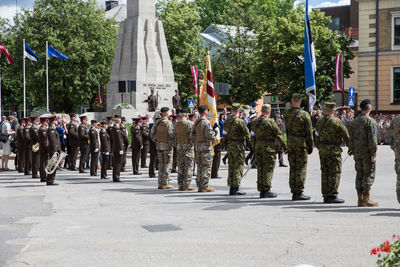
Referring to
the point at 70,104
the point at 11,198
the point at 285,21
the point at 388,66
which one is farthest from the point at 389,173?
the point at 70,104

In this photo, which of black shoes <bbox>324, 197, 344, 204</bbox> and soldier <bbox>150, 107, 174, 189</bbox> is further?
soldier <bbox>150, 107, 174, 189</bbox>

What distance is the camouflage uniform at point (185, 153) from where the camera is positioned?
13.6 meters

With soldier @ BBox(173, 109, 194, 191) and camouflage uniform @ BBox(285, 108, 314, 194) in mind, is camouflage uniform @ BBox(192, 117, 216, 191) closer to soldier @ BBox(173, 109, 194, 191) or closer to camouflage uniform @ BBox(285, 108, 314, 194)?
soldier @ BBox(173, 109, 194, 191)

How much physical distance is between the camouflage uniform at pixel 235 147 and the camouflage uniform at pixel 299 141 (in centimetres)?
145

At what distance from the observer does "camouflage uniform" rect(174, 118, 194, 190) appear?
13594 mm

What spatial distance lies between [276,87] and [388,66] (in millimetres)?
9625

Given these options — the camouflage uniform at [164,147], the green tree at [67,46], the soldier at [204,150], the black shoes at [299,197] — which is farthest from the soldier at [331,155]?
the green tree at [67,46]

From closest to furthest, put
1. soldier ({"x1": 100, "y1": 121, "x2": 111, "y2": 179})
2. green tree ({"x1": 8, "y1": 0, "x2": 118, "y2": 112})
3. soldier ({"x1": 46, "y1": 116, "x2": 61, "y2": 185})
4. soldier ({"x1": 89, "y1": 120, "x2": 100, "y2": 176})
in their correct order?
soldier ({"x1": 46, "y1": 116, "x2": 61, "y2": 185}), soldier ({"x1": 100, "y1": 121, "x2": 111, "y2": 179}), soldier ({"x1": 89, "y1": 120, "x2": 100, "y2": 176}), green tree ({"x1": 8, "y1": 0, "x2": 118, "y2": 112})

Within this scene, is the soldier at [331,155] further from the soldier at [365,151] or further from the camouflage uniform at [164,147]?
the camouflage uniform at [164,147]

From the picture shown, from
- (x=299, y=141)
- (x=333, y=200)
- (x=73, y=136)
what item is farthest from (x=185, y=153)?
(x=73, y=136)

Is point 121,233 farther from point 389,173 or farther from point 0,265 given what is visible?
point 389,173

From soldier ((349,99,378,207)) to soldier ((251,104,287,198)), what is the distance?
1.64 m

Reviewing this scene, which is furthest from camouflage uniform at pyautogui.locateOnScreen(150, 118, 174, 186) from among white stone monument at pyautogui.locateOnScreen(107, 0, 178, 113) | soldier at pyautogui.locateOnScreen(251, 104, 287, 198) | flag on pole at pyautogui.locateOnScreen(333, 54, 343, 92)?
white stone monument at pyautogui.locateOnScreen(107, 0, 178, 113)

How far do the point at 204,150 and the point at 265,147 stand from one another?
6.20 feet
